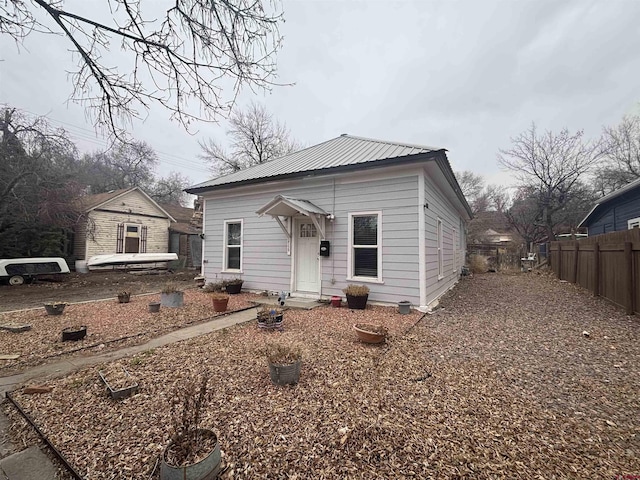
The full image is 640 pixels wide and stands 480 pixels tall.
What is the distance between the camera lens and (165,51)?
276 centimetres

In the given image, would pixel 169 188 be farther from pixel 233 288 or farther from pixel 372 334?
pixel 372 334

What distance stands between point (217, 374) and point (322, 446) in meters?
1.65

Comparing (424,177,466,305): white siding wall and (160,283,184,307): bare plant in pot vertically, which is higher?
(424,177,466,305): white siding wall

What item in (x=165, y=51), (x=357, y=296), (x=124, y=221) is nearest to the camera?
(x=165, y=51)

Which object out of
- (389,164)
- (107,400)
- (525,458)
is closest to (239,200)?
(389,164)

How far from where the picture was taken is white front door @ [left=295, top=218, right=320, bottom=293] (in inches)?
302

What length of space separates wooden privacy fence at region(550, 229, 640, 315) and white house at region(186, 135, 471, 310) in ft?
12.1

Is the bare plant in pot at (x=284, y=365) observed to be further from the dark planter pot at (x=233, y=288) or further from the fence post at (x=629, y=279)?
the fence post at (x=629, y=279)

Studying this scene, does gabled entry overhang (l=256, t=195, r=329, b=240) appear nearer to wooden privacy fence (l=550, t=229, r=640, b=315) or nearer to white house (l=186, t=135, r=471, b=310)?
white house (l=186, t=135, r=471, b=310)

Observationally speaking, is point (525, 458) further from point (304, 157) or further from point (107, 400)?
point (304, 157)

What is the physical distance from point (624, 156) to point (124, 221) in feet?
110

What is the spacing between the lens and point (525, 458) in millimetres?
1905

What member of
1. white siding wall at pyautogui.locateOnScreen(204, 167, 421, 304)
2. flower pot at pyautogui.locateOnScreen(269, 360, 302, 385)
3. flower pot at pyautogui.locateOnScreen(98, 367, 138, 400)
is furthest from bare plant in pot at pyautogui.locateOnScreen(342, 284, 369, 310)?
flower pot at pyautogui.locateOnScreen(98, 367, 138, 400)

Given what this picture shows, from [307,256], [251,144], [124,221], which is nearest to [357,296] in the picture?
[307,256]
